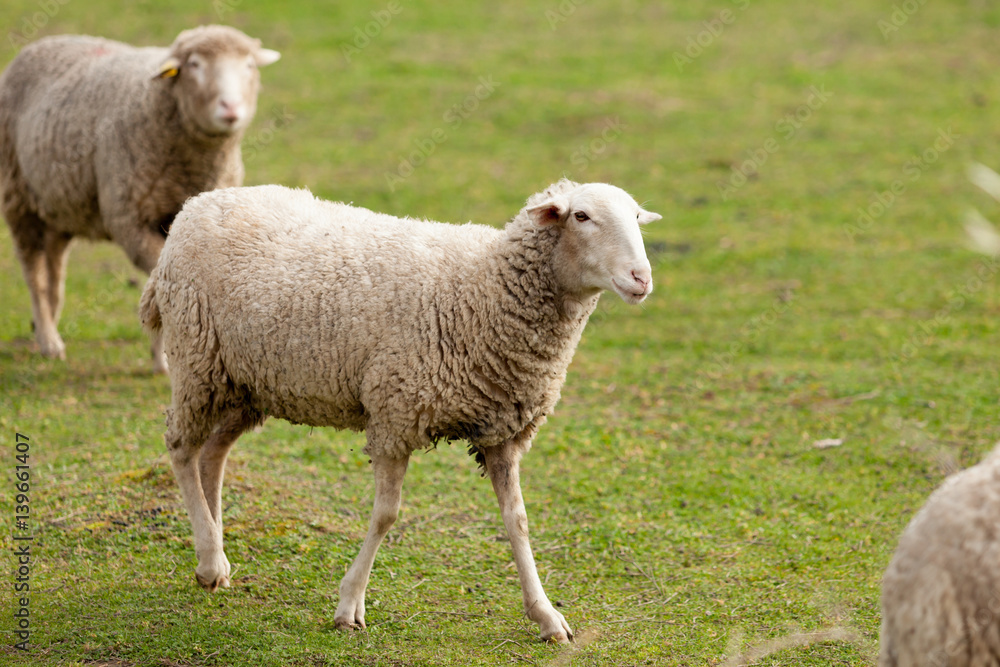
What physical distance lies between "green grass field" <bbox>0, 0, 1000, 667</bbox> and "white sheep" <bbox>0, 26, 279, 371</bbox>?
1.16 meters

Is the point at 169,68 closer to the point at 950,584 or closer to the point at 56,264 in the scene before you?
the point at 56,264

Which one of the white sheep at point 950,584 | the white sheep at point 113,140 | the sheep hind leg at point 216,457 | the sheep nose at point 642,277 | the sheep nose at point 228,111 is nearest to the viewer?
the white sheep at point 950,584

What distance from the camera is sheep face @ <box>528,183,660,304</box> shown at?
4949 millimetres

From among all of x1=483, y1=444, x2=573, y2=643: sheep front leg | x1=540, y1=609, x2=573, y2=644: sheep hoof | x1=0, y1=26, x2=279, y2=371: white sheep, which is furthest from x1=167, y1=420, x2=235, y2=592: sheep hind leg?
x1=0, y1=26, x2=279, y2=371: white sheep

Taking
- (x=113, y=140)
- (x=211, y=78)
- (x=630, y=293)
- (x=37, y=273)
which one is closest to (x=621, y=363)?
(x=211, y=78)

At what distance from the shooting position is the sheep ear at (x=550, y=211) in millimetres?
5168

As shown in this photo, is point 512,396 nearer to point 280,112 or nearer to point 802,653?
point 802,653

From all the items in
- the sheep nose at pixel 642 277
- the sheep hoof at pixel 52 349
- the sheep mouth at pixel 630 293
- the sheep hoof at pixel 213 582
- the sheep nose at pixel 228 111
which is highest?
the sheep nose at pixel 228 111

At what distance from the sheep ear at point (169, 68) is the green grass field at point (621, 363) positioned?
2464 mm

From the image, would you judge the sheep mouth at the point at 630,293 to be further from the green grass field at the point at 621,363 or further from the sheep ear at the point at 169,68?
the sheep ear at the point at 169,68

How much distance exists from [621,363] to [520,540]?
15.2ft

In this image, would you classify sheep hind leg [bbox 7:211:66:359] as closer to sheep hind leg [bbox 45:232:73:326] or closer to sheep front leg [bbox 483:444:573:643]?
sheep hind leg [bbox 45:232:73:326]

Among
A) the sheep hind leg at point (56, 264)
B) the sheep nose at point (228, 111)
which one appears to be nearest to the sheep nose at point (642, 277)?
the sheep nose at point (228, 111)

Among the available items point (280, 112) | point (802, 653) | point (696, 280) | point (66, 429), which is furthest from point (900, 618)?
point (280, 112)
